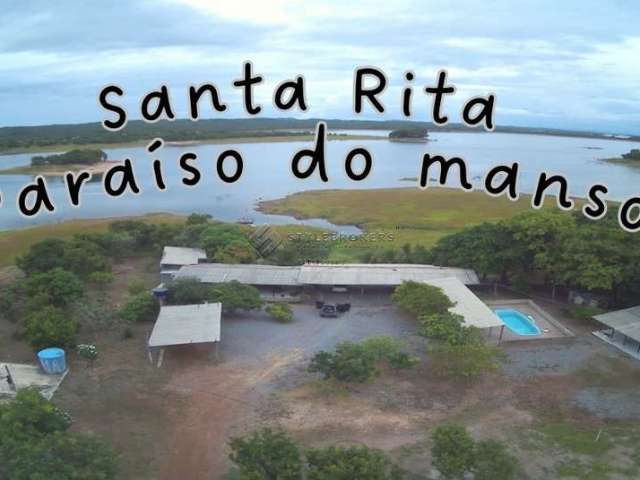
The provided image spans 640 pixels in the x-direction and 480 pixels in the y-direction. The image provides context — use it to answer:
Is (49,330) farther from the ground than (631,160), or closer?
farther from the ground

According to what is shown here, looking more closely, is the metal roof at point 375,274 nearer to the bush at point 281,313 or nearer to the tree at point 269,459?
the bush at point 281,313

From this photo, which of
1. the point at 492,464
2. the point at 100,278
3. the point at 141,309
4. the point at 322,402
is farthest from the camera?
the point at 100,278

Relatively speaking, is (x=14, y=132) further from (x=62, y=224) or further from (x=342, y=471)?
(x=342, y=471)

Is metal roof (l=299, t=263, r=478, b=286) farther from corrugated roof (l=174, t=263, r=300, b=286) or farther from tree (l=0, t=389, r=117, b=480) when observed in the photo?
tree (l=0, t=389, r=117, b=480)

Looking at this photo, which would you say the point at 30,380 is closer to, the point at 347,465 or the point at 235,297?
the point at 235,297

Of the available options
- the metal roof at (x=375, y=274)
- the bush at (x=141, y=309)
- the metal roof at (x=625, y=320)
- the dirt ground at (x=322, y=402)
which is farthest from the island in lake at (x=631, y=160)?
the bush at (x=141, y=309)

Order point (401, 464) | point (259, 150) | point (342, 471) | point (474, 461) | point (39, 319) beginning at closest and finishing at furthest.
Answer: point (342, 471)
point (474, 461)
point (401, 464)
point (39, 319)
point (259, 150)

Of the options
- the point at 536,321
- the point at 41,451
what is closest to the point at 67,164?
the point at 536,321

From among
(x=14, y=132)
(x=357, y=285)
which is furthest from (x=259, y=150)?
(x=357, y=285)
